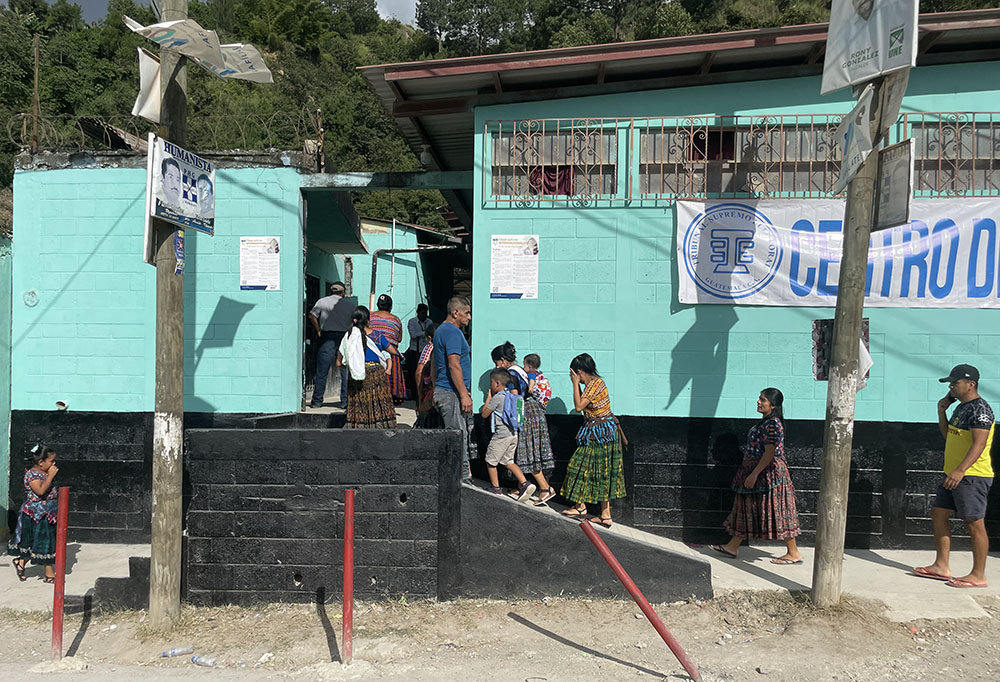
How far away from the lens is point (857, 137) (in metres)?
5.21

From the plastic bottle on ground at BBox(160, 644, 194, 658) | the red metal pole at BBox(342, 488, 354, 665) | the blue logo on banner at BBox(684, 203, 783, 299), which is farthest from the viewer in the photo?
the blue logo on banner at BBox(684, 203, 783, 299)

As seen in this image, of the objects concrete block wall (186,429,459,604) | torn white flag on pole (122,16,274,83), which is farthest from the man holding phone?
torn white flag on pole (122,16,274,83)

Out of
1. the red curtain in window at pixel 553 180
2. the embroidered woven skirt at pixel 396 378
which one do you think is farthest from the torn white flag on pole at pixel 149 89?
the red curtain in window at pixel 553 180

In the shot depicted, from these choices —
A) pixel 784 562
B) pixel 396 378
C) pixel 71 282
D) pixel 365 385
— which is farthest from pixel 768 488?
pixel 71 282

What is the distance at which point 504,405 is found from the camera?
652 cm

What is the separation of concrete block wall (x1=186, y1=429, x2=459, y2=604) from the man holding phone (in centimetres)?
386

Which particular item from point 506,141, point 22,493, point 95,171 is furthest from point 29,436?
point 506,141

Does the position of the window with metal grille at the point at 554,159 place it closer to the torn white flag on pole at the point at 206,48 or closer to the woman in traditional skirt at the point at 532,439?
the woman in traditional skirt at the point at 532,439

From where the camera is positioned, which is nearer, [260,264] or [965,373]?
[965,373]

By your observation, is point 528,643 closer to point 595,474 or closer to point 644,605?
point 644,605

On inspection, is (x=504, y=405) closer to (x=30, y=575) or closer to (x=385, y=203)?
(x=30, y=575)

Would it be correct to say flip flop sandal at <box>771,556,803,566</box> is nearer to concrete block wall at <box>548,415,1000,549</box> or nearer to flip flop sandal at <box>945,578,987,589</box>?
concrete block wall at <box>548,415,1000,549</box>

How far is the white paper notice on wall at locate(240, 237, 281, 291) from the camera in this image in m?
7.84

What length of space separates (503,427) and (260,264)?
3.16 m
